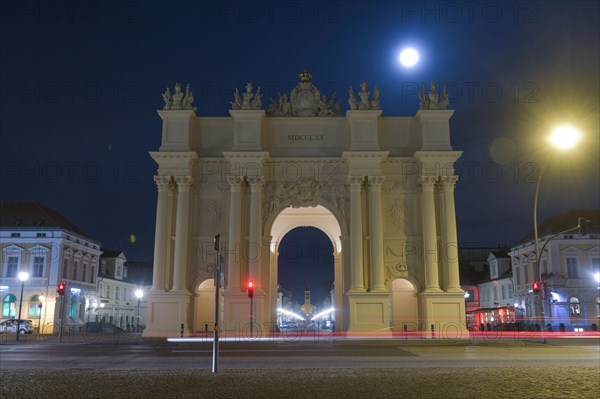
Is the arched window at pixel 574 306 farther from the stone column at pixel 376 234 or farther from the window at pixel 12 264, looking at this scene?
the window at pixel 12 264

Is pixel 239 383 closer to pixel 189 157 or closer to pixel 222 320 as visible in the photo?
pixel 222 320

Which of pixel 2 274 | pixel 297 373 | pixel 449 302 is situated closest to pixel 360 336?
pixel 449 302

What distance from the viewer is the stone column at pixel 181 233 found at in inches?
1539

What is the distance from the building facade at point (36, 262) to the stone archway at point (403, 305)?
3157cm

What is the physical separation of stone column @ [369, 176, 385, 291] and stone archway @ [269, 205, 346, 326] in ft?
11.8

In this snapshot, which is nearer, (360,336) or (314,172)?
(360,336)

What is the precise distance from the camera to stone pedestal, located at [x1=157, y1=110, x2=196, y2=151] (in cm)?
4044

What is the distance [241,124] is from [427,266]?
51.1ft

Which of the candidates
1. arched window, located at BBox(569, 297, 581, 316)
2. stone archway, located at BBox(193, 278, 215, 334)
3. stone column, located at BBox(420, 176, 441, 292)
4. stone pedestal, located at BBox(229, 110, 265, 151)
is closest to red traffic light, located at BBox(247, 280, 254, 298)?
stone archway, located at BBox(193, 278, 215, 334)

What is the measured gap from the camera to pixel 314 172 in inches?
1618

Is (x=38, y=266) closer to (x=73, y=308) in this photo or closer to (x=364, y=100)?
(x=73, y=308)

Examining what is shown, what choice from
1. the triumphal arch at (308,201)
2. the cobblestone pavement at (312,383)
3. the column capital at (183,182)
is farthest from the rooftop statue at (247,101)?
the cobblestone pavement at (312,383)

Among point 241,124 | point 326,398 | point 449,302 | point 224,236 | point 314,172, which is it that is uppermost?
point 241,124

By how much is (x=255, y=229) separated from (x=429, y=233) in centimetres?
1148
